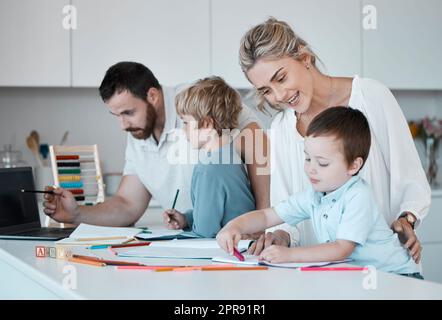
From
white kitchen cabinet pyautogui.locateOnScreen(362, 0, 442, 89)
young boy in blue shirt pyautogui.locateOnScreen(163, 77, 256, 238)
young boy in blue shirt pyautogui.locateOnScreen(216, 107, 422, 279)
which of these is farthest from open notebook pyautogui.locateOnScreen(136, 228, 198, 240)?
white kitchen cabinet pyautogui.locateOnScreen(362, 0, 442, 89)

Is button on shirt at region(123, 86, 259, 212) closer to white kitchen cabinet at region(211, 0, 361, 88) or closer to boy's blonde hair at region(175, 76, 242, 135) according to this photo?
boy's blonde hair at region(175, 76, 242, 135)

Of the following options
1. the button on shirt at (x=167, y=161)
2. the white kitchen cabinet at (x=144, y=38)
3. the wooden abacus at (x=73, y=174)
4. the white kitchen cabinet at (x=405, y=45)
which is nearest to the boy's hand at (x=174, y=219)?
the button on shirt at (x=167, y=161)

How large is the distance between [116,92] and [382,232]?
123 cm

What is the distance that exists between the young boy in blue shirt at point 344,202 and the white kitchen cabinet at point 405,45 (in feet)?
8.45

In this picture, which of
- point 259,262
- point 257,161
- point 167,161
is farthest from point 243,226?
point 167,161

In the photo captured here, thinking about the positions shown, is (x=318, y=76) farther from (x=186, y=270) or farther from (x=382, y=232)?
(x=186, y=270)

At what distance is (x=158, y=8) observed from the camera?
375cm

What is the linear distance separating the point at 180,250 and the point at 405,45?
9.41ft

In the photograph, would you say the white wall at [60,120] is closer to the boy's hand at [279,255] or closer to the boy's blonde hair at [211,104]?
the boy's blonde hair at [211,104]

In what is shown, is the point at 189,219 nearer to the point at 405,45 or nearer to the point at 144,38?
the point at 144,38

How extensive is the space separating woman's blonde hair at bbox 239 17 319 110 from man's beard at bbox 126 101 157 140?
0.68m

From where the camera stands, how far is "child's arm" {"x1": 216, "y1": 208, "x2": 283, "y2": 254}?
160cm

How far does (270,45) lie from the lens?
74.9 inches

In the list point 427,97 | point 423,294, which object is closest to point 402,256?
point 423,294
